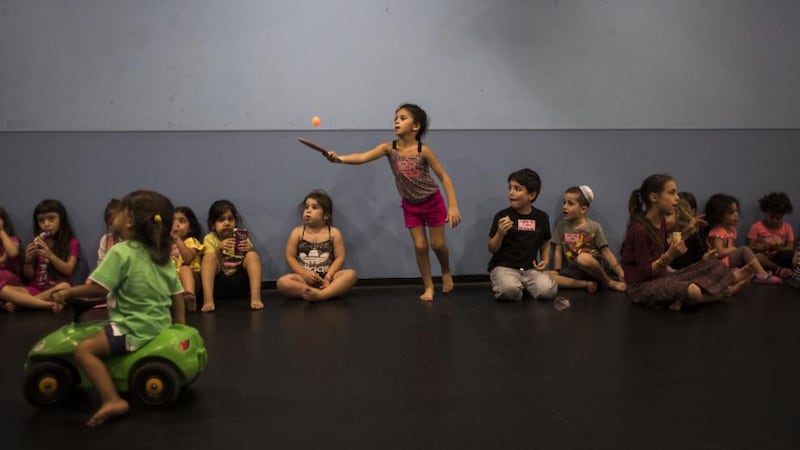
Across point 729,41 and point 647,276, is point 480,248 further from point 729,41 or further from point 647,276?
point 729,41

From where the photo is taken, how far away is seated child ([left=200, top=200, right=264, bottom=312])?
17.1 feet

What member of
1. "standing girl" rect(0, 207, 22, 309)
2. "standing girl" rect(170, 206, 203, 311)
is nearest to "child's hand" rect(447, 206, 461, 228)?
"standing girl" rect(170, 206, 203, 311)

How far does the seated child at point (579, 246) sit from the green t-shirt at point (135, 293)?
11.6ft

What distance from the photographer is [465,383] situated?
3256 millimetres

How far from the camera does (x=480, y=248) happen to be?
6.00 meters

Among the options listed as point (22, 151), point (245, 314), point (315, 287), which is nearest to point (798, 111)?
point (315, 287)

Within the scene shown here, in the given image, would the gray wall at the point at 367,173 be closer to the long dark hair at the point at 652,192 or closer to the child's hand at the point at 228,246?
the child's hand at the point at 228,246

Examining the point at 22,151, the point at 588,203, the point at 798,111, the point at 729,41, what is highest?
the point at 729,41

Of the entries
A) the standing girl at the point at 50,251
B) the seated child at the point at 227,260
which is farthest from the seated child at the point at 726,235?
the standing girl at the point at 50,251

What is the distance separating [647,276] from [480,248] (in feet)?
4.86

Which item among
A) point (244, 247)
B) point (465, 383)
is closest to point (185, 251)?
point (244, 247)

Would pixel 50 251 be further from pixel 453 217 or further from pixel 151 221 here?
pixel 453 217

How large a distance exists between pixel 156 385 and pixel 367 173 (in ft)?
10.6

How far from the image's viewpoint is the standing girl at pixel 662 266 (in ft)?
15.8
